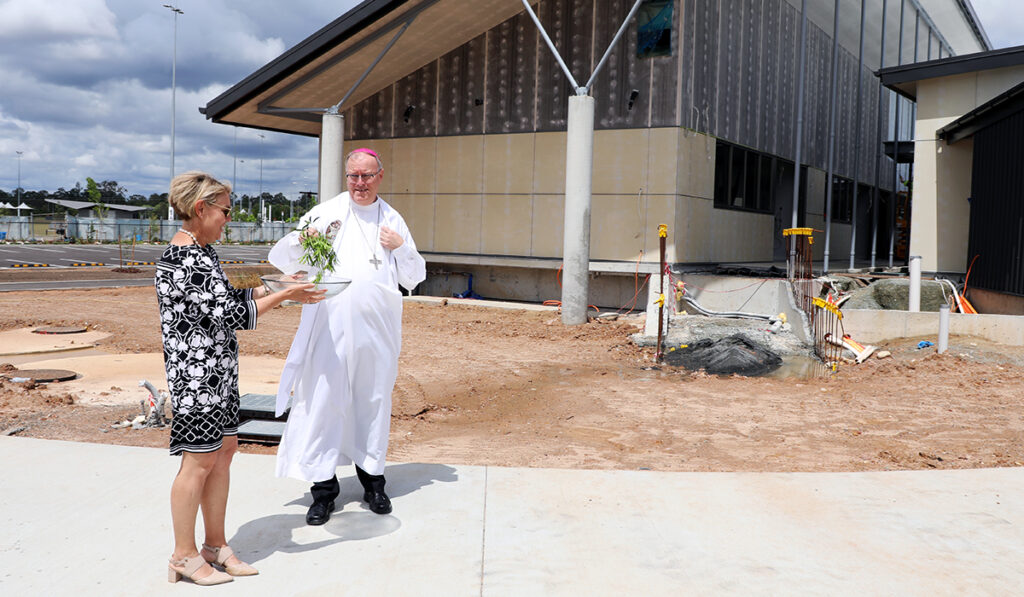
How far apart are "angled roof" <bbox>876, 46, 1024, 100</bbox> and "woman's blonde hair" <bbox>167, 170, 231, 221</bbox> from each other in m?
15.4

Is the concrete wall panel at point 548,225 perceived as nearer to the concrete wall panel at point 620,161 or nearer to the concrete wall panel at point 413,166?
the concrete wall panel at point 620,161

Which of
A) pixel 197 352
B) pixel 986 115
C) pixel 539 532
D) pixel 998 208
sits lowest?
pixel 539 532

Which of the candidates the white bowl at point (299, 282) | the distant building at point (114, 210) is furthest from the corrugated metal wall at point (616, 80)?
the distant building at point (114, 210)

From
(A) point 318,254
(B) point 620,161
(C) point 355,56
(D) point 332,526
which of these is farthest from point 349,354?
(C) point 355,56

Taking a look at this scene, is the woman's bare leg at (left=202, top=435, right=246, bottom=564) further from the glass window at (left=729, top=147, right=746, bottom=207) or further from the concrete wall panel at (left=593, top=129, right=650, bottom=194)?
the glass window at (left=729, top=147, right=746, bottom=207)

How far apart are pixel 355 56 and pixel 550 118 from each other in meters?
4.40

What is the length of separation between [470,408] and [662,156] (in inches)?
367

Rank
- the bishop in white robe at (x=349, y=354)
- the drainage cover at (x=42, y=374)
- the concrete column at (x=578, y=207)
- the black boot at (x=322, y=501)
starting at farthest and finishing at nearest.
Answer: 1. the concrete column at (x=578, y=207)
2. the drainage cover at (x=42, y=374)
3. the bishop in white robe at (x=349, y=354)
4. the black boot at (x=322, y=501)

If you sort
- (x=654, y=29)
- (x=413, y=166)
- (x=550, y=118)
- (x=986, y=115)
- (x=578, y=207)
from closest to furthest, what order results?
(x=986, y=115)
(x=578, y=207)
(x=654, y=29)
(x=550, y=118)
(x=413, y=166)

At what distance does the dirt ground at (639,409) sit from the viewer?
6.32 meters

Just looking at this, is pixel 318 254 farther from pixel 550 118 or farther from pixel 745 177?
pixel 745 177

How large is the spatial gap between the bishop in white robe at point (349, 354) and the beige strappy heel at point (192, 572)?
77cm

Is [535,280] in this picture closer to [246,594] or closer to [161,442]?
[161,442]

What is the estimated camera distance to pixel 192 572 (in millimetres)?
3420
